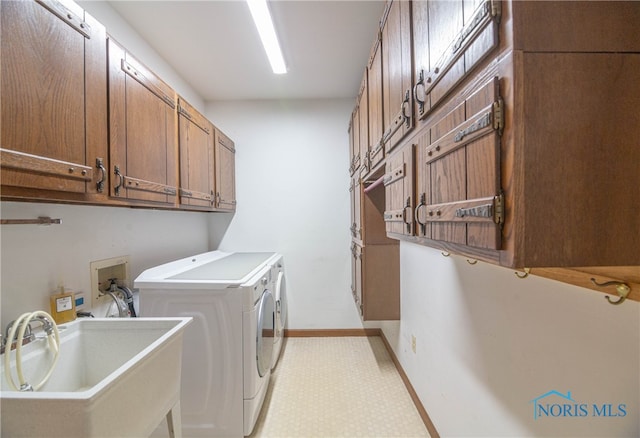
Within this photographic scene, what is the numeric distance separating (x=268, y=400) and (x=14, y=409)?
1612 millimetres

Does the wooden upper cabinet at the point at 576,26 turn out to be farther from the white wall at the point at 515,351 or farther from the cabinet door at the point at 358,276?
the cabinet door at the point at 358,276

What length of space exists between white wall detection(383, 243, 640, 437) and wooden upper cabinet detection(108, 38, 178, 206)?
174 cm

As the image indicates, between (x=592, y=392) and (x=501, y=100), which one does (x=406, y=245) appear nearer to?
(x=592, y=392)

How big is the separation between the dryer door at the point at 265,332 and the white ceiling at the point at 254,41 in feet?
6.38

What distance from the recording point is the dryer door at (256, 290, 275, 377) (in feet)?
5.78

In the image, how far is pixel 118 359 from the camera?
3.92 ft

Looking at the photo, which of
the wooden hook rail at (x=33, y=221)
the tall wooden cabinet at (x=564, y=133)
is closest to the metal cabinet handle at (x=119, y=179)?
the wooden hook rail at (x=33, y=221)

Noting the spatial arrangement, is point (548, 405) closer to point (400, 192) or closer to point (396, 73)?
point (400, 192)

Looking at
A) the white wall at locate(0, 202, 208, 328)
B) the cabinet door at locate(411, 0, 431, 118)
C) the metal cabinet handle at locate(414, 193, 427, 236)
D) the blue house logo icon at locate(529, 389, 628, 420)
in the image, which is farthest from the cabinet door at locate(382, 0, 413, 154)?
the white wall at locate(0, 202, 208, 328)

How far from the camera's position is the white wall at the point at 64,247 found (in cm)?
118

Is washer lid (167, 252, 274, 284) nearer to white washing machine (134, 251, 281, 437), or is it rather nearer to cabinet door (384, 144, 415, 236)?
white washing machine (134, 251, 281, 437)

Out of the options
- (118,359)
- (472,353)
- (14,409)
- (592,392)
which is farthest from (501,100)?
(118,359)

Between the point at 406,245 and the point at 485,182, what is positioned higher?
the point at 485,182

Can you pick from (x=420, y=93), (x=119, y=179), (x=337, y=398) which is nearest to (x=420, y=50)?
(x=420, y=93)
